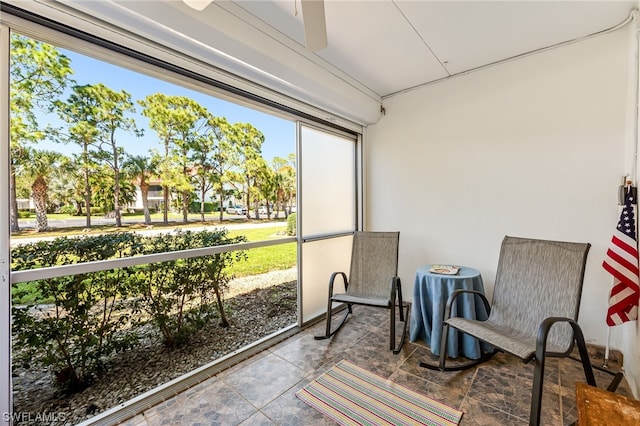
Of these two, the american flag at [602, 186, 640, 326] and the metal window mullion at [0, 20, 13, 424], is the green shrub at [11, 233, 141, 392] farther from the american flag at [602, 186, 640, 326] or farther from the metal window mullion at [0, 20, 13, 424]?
the american flag at [602, 186, 640, 326]

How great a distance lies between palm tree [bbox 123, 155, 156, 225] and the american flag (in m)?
3.83

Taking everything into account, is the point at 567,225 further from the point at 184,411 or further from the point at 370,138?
the point at 184,411

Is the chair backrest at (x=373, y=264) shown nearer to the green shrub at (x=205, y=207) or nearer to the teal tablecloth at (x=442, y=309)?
the teal tablecloth at (x=442, y=309)

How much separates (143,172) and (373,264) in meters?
2.53

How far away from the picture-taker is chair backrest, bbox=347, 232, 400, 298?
10.0 ft

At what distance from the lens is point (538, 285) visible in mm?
2199

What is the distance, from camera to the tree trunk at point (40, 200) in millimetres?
1655

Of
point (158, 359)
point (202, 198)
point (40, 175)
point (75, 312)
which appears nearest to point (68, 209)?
point (40, 175)

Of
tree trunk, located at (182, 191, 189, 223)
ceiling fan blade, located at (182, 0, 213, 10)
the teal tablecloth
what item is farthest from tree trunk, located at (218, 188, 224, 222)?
the teal tablecloth

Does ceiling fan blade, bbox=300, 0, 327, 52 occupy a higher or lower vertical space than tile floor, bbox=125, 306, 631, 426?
higher

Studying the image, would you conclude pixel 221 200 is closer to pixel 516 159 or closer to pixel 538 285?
pixel 538 285

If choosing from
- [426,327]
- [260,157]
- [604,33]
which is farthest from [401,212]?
[604,33]

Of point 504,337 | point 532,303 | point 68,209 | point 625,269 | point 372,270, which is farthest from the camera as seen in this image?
point 372,270

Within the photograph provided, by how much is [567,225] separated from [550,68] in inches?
62.7
